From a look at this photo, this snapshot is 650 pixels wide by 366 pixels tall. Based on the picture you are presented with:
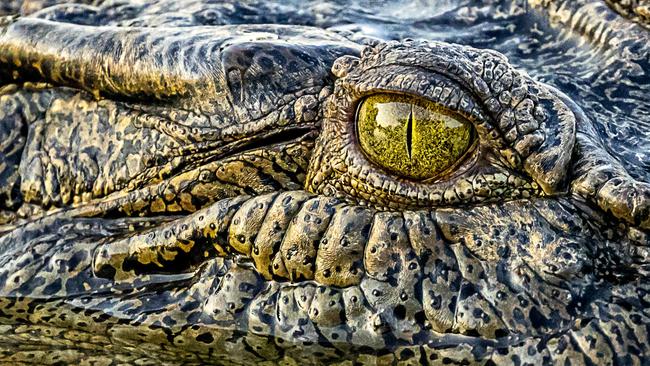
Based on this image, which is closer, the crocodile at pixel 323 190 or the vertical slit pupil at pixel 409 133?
the crocodile at pixel 323 190

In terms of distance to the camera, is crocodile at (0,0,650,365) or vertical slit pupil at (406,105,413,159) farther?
vertical slit pupil at (406,105,413,159)

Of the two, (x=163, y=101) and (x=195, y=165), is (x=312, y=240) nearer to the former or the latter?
(x=195, y=165)

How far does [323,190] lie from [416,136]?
311 millimetres

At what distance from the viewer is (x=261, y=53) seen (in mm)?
2918

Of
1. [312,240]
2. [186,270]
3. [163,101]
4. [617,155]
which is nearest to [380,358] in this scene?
[312,240]

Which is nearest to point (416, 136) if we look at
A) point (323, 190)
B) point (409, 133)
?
point (409, 133)

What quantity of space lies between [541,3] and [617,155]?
0.99 m

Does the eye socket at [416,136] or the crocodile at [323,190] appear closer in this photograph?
the crocodile at [323,190]

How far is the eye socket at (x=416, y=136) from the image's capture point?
267 cm

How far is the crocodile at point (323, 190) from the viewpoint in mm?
2559

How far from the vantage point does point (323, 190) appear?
281 cm

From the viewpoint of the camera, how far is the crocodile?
2559 mm

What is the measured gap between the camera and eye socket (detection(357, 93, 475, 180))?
8.76 feet

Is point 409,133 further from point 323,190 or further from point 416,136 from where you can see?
point 323,190
